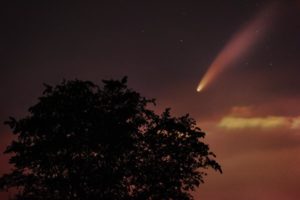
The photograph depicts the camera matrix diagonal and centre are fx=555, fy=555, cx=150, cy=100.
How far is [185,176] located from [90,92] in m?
9.10

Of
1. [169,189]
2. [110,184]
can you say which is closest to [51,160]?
[110,184]

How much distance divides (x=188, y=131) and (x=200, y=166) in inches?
106

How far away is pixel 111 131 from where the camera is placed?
38.3 meters

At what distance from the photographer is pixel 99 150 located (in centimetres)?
3888

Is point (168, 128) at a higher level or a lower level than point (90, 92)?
lower

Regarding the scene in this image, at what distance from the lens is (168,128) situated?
40.0 metres

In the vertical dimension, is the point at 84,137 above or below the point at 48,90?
below

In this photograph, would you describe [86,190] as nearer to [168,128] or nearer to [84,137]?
[84,137]

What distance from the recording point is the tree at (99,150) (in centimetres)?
3812

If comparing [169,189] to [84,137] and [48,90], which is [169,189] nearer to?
[84,137]

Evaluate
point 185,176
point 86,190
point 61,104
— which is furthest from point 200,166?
point 61,104

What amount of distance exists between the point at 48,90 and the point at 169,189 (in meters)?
11.1

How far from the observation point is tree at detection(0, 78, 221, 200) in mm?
38125

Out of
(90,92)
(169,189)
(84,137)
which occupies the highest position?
(90,92)
